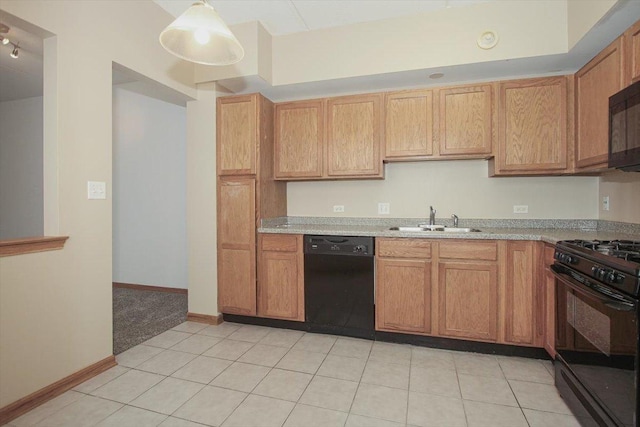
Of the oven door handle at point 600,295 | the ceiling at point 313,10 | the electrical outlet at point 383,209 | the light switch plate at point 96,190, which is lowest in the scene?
the oven door handle at point 600,295

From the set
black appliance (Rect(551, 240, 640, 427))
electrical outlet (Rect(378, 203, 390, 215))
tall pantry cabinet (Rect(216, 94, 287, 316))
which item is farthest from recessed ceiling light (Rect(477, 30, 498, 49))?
tall pantry cabinet (Rect(216, 94, 287, 316))

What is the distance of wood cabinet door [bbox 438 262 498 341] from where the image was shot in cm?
247

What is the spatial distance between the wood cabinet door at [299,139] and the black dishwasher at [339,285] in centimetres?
78

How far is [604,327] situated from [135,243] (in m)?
4.90

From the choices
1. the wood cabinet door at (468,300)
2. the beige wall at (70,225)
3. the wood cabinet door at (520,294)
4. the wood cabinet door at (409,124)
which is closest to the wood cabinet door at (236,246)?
the beige wall at (70,225)

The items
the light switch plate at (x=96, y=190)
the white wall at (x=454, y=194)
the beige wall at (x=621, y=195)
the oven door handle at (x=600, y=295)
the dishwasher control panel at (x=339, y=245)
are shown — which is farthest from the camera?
the white wall at (x=454, y=194)

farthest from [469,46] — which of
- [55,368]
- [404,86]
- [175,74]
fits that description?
[55,368]

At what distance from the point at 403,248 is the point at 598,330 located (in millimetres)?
1334

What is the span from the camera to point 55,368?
6.42 feet

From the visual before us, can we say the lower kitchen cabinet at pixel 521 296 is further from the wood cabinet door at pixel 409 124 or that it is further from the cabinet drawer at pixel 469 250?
the wood cabinet door at pixel 409 124

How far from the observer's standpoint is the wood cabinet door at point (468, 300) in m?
2.47

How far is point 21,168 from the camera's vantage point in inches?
183

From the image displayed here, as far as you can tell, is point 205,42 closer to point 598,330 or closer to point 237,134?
point 237,134

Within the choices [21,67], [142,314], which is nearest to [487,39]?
[142,314]
